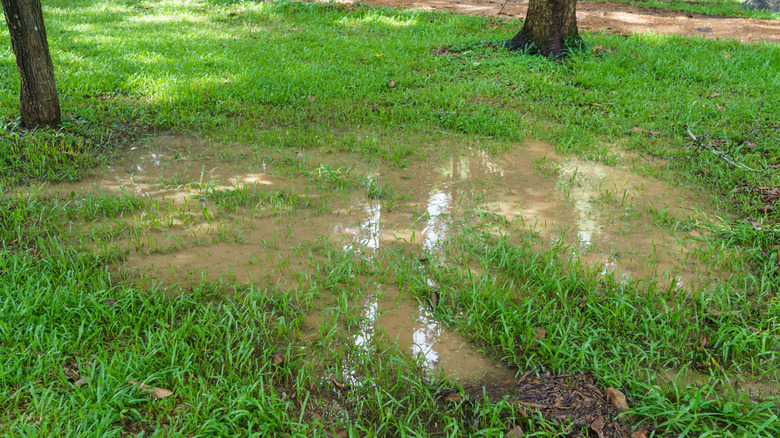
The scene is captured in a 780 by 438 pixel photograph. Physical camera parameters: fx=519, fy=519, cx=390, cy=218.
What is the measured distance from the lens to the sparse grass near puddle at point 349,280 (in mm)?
2381

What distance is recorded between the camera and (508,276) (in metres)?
3.43

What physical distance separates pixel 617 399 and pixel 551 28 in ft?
24.0

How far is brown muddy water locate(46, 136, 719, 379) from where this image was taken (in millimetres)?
3287

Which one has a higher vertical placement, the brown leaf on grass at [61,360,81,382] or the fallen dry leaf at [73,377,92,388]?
the fallen dry leaf at [73,377,92,388]

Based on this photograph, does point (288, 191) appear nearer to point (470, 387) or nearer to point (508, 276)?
point (508, 276)

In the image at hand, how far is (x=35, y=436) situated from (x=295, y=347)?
1.16 meters

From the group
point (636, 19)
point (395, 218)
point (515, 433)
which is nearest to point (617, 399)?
point (515, 433)

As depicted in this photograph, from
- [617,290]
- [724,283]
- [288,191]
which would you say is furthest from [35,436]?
[724,283]

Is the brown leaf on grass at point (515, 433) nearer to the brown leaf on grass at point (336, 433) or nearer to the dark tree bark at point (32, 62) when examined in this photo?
the brown leaf on grass at point (336, 433)

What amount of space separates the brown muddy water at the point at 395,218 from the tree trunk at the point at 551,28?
12.6ft

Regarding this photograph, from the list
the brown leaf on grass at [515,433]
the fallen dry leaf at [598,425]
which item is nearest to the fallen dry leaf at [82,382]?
the brown leaf on grass at [515,433]

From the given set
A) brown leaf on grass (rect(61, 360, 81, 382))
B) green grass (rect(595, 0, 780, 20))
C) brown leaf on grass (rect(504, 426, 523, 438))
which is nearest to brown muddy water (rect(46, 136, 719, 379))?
brown leaf on grass (rect(504, 426, 523, 438))

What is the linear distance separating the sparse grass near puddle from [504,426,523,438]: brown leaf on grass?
0.04 meters

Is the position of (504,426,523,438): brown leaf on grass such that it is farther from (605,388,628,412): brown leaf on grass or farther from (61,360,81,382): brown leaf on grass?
(61,360,81,382): brown leaf on grass
